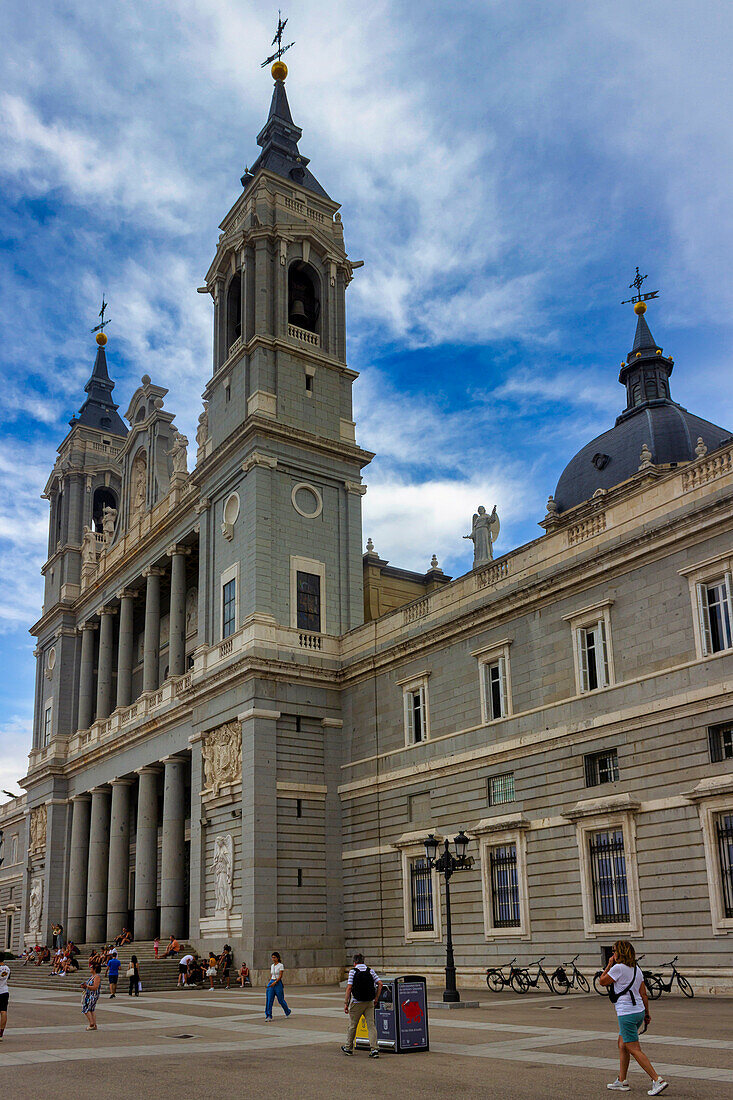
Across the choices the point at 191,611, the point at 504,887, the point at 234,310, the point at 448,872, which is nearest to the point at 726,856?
the point at 448,872

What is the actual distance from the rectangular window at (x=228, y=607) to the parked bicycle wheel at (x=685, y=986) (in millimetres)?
23569

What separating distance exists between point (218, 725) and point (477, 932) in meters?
14.4

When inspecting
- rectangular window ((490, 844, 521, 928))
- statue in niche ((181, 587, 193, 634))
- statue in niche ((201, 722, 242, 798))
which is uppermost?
statue in niche ((181, 587, 193, 634))

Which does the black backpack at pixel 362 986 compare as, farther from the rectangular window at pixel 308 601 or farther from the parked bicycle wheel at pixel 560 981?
the rectangular window at pixel 308 601

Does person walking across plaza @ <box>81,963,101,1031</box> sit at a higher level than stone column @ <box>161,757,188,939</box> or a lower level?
lower

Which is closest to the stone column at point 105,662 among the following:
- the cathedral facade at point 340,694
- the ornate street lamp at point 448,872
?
the cathedral facade at point 340,694

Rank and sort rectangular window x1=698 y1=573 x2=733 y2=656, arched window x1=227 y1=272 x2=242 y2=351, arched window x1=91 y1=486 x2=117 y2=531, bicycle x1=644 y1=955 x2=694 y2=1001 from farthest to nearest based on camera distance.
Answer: arched window x1=91 y1=486 x2=117 y2=531 → arched window x1=227 y1=272 x2=242 y2=351 → rectangular window x1=698 y1=573 x2=733 y2=656 → bicycle x1=644 y1=955 x2=694 y2=1001

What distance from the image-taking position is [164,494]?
5694 cm

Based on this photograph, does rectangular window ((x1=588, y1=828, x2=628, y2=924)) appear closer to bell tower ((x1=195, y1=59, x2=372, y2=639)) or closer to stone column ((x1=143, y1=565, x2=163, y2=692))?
bell tower ((x1=195, y1=59, x2=372, y2=639))

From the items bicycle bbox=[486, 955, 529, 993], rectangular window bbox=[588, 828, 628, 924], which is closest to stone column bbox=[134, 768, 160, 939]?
bicycle bbox=[486, 955, 529, 993]

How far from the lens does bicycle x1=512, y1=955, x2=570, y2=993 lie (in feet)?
92.1

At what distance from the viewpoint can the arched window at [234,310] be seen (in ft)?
165

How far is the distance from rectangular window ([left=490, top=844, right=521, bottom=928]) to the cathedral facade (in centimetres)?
11

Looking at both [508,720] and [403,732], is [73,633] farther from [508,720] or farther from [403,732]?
[508,720]
